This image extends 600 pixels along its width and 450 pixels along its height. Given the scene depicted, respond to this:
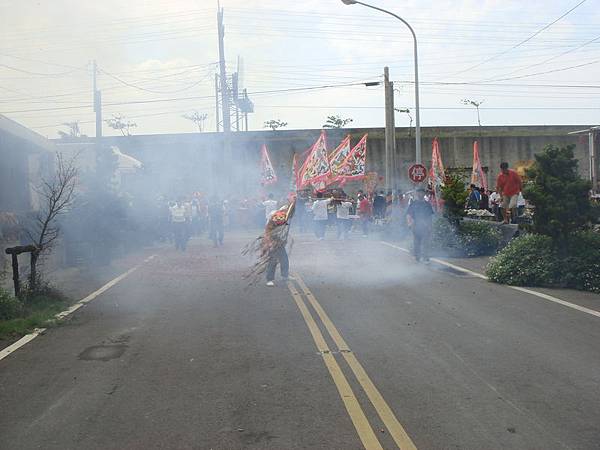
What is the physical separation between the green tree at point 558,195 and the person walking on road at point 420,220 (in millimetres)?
3644

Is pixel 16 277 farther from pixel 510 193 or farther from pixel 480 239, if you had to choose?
pixel 510 193

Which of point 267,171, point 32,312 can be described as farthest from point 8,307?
point 267,171

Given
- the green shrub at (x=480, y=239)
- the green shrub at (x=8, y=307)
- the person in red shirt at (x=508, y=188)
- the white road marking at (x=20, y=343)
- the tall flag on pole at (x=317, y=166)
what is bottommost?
the white road marking at (x=20, y=343)

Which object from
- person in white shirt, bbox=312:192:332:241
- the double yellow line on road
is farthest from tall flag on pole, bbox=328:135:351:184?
the double yellow line on road

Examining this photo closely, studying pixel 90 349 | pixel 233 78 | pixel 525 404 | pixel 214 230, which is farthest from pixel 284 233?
pixel 233 78

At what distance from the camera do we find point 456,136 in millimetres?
38906

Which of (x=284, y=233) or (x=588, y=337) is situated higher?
(x=284, y=233)

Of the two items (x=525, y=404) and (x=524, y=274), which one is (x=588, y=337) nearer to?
(x=525, y=404)

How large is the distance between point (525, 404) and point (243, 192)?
1062 inches

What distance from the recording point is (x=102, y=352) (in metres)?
7.48

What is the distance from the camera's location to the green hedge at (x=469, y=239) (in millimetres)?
16562

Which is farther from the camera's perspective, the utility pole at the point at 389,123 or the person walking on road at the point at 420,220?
the utility pole at the point at 389,123

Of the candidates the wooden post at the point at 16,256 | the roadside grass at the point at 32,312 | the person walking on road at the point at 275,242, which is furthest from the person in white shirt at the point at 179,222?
the wooden post at the point at 16,256

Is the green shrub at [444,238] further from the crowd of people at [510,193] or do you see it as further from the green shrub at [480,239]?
the crowd of people at [510,193]
